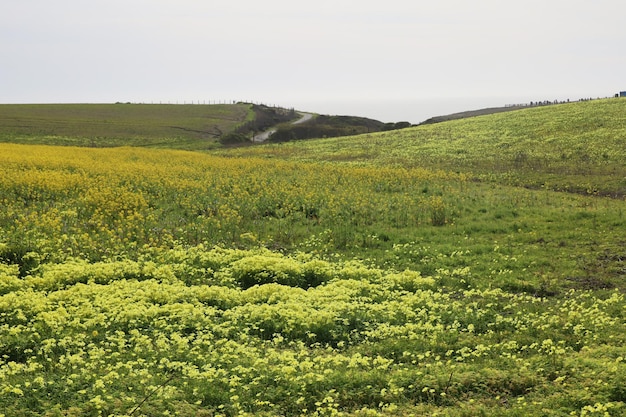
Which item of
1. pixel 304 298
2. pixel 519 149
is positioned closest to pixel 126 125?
pixel 519 149

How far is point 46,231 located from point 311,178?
17.4m

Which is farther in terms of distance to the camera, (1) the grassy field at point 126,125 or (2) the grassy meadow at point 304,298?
(1) the grassy field at point 126,125

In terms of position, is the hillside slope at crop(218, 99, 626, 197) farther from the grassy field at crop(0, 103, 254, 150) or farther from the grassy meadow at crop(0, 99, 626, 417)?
the grassy field at crop(0, 103, 254, 150)

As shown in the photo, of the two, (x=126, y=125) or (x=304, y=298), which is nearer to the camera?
(x=304, y=298)

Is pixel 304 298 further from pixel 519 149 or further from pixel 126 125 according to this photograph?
pixel 126 125

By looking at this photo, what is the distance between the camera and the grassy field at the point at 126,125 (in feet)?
245

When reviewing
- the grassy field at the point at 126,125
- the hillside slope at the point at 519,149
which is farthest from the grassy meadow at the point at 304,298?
the grassy field at the point at 126,125

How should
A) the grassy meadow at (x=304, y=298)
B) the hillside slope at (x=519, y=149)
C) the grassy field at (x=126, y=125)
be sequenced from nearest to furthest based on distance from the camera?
the grassy meadow at (x=304, y=298)
the hillside slope at (x=519, y=149)
the grassy field at (x=126, y=125)

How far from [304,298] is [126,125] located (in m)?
89.9

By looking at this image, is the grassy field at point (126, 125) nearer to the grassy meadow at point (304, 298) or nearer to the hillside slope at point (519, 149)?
the hillside slope at point (519, 149)

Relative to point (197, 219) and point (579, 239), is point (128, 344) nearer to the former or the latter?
point (197, 219)

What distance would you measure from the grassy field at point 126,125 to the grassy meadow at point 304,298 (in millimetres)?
45633

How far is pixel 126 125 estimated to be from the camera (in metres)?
95.8

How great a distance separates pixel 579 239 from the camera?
1962cm
